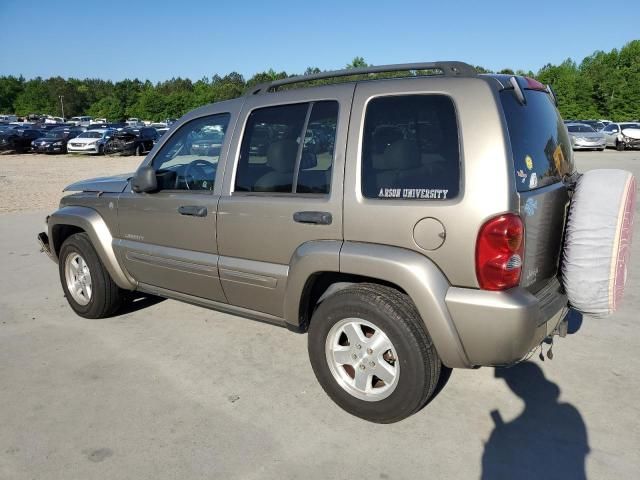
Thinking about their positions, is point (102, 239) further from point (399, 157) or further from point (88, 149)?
point (88, 149)

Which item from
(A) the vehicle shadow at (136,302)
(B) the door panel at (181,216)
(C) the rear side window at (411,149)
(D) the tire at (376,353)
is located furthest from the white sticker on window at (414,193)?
(A) the vehicle shadow at (136,302)

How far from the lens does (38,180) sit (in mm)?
17422

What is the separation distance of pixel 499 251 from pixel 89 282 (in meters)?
3.64

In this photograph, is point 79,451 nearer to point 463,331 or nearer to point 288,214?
point 288,214

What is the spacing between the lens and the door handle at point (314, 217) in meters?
3.05

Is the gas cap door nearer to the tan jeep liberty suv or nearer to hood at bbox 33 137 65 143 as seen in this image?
the tan jeep liberty suv

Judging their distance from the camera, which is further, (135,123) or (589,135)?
(135,123)

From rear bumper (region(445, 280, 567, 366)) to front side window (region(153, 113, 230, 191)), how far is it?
6.40 feet

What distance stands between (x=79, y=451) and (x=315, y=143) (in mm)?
2158

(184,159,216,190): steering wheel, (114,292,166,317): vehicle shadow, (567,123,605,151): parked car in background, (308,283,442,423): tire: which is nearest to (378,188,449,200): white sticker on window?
(308,283,442,423): tire

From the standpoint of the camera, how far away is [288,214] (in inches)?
127

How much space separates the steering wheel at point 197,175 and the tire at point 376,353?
4.31 ft

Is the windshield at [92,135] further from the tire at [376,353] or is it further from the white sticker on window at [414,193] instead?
the white sticker on window at [414,193]

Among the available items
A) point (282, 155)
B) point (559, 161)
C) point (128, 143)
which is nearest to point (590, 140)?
point (128, 143)
